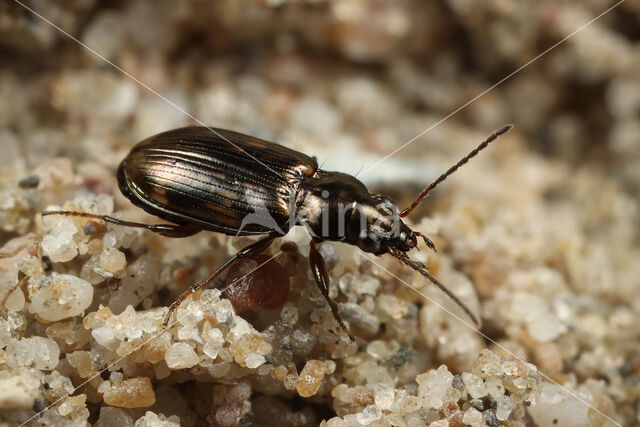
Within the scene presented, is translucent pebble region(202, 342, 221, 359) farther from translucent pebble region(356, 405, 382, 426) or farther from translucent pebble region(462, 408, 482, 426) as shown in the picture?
translucent pebble region(462, 408, 482, 426)

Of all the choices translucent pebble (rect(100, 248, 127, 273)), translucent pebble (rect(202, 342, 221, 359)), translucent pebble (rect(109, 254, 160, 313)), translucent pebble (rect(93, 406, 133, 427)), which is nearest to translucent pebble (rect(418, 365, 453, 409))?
translucent pebble (rect(202, 342, 221, 359))

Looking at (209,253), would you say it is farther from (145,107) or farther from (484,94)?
(484,94)

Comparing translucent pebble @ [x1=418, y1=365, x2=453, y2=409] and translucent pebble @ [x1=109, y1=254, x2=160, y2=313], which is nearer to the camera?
translucent pebble @ [x1=418, y1=365, x2=453, y2=409]

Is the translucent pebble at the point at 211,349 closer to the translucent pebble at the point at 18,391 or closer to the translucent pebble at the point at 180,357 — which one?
the translucent pebble at the point at 180,357

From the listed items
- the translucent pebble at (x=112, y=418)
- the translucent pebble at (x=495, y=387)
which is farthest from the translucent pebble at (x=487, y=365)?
the translucent pebble at (x=112, y=418)

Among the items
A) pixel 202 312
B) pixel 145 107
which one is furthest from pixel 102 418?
pixel 145 107

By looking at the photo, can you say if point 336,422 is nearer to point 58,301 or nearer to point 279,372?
point 279,372

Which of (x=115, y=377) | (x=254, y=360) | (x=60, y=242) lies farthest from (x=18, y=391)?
(x=254, y=360)
